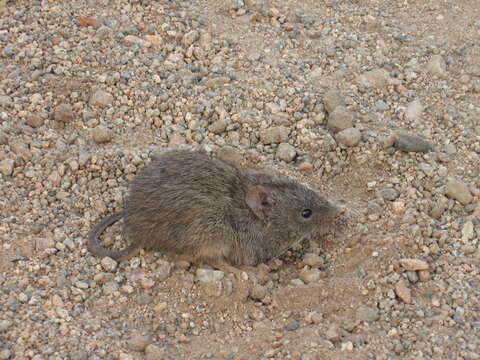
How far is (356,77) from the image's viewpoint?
278 inches

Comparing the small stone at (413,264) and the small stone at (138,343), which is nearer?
the small stone at (138,343)

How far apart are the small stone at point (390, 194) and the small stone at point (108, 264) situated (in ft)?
7.55

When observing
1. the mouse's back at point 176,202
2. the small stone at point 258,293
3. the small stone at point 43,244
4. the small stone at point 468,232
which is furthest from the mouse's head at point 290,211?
the small stone at point 43,244

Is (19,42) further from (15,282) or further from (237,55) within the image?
(15,282)

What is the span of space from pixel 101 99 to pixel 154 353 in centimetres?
287

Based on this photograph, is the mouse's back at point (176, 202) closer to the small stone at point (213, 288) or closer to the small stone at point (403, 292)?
the small stone at point (213, 288)

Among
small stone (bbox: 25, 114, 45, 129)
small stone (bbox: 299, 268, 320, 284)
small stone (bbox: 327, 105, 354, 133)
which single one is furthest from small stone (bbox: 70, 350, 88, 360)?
small stone (bbox: 327, 105, 354, 133)

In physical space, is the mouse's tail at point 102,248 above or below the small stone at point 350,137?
below

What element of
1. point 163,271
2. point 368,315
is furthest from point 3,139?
point 368,315

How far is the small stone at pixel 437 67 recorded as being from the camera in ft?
23.3

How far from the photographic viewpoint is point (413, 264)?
5.23 m

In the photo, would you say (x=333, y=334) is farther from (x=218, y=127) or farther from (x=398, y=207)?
(x=218, y=127)

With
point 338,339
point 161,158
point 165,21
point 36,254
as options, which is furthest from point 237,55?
point 338,339

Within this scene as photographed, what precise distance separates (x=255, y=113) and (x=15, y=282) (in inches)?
107
